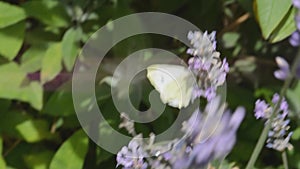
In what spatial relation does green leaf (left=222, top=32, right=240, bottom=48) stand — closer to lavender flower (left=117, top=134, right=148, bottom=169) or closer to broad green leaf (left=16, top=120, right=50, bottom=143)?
broad green leaf (left=16, top=120, right=50, bottom=143)

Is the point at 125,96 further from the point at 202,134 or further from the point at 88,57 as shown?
the point at 202,134

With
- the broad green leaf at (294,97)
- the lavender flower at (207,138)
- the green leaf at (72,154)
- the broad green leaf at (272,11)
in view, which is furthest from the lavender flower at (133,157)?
→ the broad green leaf at (294,97)

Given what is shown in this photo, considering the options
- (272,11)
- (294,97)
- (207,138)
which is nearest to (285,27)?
(272,11)

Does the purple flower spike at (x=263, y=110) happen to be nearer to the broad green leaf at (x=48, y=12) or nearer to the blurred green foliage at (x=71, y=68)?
the blurred green foliage at (x=71, y=68)

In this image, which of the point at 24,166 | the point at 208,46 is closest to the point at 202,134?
the point at 208,46

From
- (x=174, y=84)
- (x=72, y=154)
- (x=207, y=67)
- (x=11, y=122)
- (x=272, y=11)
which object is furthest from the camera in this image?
(x=11, y=122)

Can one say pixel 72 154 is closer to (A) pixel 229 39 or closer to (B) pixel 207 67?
(A) pixel 229 39
